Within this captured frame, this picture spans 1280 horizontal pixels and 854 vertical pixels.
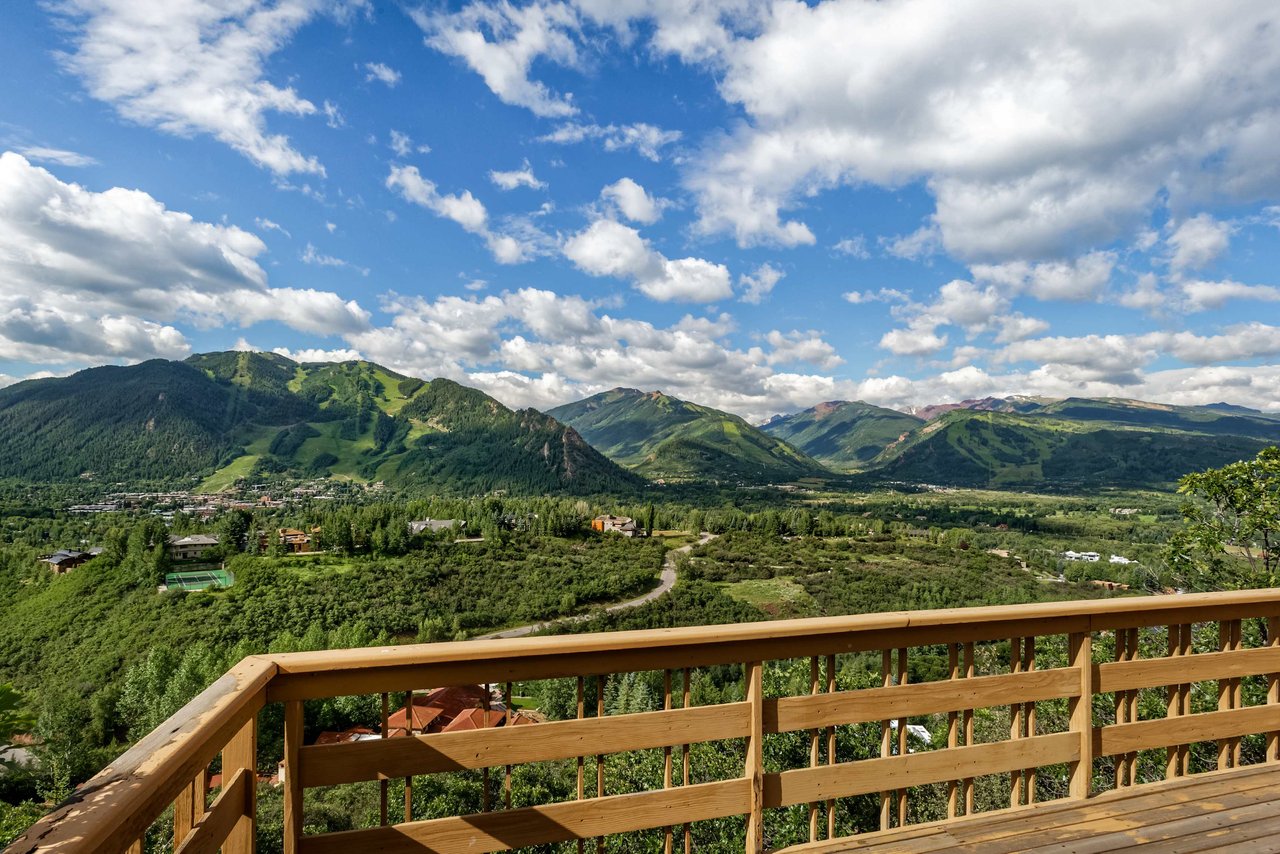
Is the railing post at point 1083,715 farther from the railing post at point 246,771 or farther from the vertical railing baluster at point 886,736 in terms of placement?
the railing post at point 246,771

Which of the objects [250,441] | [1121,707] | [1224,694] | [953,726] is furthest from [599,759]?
[250,441]

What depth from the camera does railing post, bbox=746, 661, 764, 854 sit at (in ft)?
7.48

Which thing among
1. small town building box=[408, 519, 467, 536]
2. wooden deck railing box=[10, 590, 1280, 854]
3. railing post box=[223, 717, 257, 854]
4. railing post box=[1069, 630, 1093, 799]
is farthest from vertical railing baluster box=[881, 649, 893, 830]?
small town building box=[408, 519, 467, 536]

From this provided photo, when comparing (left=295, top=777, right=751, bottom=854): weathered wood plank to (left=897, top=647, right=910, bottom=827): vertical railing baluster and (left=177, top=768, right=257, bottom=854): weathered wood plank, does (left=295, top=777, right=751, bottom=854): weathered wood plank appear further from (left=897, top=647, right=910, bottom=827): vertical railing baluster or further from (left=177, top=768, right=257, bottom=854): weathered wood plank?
(left=897, top=647, right=910, bottom=827): vertical railing baluster

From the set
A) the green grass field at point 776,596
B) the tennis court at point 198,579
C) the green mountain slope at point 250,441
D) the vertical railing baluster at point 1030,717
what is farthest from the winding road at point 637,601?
the green mountain slope at point 250,441

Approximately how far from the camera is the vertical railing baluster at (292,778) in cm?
175

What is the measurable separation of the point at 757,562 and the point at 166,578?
55.6 m

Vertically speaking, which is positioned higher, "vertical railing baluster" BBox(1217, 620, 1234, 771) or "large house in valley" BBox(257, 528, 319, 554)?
"vertical railing baluster" BBox(1217, 620, 1234, 771)

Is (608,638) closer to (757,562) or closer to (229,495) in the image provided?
(757,562)

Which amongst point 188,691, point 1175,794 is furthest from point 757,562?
point 1175,794

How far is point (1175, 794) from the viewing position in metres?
2.84

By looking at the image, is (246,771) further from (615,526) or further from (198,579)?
(615,526)

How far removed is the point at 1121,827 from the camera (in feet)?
8.38

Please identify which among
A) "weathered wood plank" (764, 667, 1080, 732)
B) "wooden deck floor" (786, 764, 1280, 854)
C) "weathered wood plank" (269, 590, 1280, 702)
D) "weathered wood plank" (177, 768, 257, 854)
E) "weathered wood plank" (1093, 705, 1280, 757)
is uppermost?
"weathered wood plank" (269, 590, 1280, 702)
